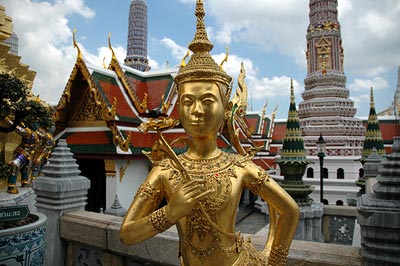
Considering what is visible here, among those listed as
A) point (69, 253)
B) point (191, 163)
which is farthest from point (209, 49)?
point (69, 253)

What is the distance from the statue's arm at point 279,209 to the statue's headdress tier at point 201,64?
673 millimetres

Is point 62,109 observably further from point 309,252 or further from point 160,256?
point 309,252

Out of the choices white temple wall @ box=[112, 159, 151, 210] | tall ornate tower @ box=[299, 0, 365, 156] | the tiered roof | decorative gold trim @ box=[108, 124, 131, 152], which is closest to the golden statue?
the tiered roof

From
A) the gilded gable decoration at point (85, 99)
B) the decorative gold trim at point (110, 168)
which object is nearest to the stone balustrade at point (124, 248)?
the decorative gold trim at point (110, 168)

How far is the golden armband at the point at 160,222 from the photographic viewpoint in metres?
1.79

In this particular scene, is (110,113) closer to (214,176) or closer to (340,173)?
(214,176)

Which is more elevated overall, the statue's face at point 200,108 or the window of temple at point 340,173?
the statue's face at point 200,108

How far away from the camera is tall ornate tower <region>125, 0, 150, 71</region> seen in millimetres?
30244

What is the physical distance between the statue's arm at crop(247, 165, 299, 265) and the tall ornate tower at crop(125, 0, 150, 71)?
95.9 feet

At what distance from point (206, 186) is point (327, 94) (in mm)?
18141

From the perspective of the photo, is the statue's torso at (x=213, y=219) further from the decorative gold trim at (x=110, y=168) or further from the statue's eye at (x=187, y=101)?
the decorative gold trim at (x=110, y=168)

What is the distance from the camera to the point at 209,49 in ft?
7.16

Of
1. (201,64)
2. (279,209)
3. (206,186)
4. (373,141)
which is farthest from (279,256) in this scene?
(373,141)

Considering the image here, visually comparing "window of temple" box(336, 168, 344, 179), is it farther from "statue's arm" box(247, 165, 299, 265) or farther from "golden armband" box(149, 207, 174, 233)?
"golden armband" box(149, 207, 174, 233)
